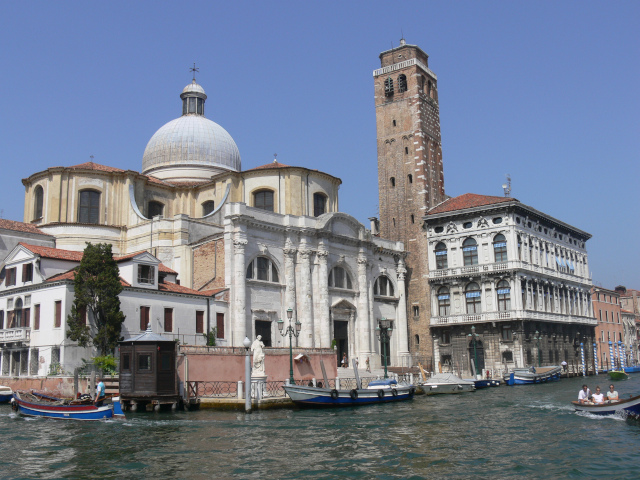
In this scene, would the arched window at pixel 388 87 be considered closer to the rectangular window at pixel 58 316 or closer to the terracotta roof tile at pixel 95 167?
the terracotta roof tile at pixel 95 167

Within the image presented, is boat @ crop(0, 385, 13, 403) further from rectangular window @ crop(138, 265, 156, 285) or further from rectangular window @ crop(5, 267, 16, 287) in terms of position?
rectangular window @ crop(138, 265, 156, 285)

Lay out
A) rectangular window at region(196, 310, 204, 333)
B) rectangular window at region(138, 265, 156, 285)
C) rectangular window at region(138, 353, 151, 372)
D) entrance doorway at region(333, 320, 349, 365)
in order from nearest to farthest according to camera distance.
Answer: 1. rectangular window at region(138, 353, 151, 372)
2. rectangular window at region(138, 265, 156, 285)
3. rectangular window at region(196, 310, 204, 333)
4. entrance doorway at region(333, 320, 349, 365)

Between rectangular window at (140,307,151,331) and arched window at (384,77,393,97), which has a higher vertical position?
arched window at (384,77,393,97)

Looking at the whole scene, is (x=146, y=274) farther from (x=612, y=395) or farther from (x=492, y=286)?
(x=492, y=286)

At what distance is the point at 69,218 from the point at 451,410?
2556 cm

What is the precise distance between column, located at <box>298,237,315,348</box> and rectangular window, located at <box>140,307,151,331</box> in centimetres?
1062

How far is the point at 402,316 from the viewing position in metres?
48.4

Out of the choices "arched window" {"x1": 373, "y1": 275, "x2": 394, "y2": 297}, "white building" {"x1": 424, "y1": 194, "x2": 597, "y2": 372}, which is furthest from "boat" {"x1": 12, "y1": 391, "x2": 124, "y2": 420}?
"white building" {"x1": 424, "y1": 194, "x2": 597, "y2": 372}

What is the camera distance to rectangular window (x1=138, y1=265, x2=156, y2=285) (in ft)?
108

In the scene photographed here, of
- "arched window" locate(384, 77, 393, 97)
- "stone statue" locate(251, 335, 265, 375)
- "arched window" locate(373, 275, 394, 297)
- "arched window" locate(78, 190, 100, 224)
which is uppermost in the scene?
"arched window" locate(384, 77, 393, 97)

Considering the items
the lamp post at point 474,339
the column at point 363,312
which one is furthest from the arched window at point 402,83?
the lamp post at point 474,339

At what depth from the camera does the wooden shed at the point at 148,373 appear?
2602cm

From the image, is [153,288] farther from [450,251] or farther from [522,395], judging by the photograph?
[450,251]

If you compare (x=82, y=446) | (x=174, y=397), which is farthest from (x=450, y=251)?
(x=82, y=446)
